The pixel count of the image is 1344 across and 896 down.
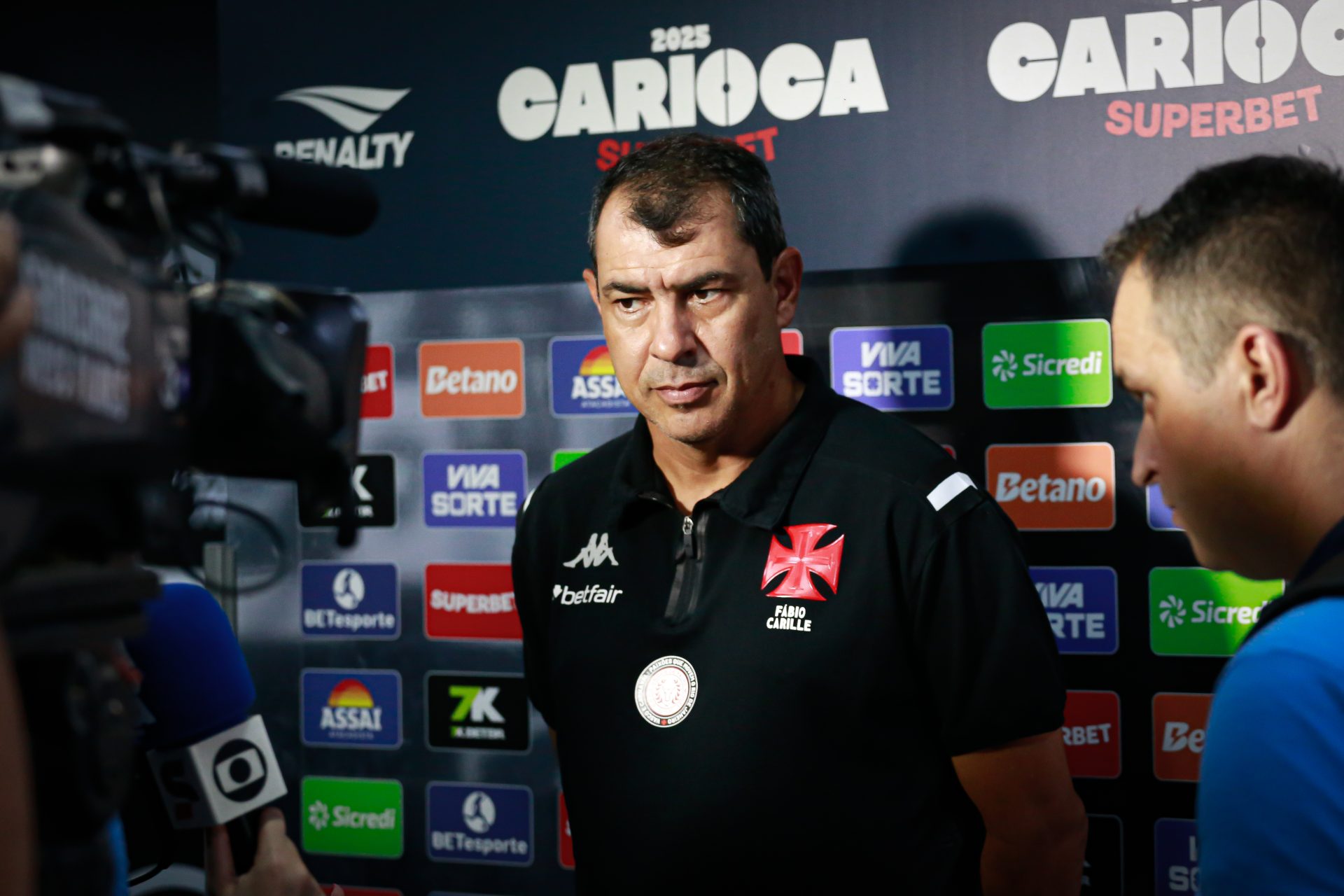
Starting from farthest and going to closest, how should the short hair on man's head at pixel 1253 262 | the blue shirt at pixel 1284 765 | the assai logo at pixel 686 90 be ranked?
1. the assai logo at pixel 686 90
2. the short hair on man's head at pixel 1253 262
3. the blue shirt at pixel 1284 765

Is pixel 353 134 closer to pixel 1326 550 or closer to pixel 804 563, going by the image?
pixel 804 563

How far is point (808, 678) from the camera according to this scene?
4.03ft

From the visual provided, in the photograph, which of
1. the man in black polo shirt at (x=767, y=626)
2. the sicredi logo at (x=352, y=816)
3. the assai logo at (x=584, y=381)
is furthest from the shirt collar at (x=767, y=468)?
the sicredi logo at (x=352, y=816)

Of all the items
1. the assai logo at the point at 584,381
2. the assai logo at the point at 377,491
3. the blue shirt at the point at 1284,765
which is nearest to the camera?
the blue shirt at the point at 1284,765

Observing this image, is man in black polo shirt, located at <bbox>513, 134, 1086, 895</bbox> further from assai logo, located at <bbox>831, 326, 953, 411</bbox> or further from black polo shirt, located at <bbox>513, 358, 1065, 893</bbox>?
assai logo, located at <bbox>831, 326, 953, 411</bbox>

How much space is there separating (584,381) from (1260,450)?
1.36 metres

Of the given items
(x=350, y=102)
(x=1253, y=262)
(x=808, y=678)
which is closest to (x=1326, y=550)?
(x=1253, y=262)

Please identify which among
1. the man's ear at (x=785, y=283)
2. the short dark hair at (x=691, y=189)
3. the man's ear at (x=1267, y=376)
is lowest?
the man's ear at (x=1267, y=376)

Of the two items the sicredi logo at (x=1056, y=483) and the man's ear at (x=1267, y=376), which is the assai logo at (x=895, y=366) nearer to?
the sicredi logo at (x=1056, y=483)

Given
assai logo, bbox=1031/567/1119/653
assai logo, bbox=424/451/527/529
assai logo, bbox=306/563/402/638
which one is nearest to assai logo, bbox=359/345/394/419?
assai logo, bbox=424/451/527/529

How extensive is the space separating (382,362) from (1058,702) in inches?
53.4

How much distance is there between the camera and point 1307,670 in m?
0.62

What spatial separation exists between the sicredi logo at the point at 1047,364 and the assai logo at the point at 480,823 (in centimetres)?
106

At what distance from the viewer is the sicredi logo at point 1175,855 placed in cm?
172
